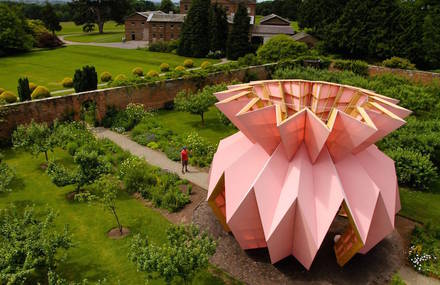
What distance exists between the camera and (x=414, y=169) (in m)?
16.2

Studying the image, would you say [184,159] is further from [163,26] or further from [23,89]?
[163,26]

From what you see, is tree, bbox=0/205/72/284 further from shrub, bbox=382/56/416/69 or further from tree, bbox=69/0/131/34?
tree, bbox=69/0/131/34

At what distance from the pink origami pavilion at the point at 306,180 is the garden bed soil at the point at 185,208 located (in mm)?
2356

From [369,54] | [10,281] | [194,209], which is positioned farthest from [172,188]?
[369,54]

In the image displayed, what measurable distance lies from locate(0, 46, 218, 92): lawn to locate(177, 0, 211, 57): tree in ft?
7.89

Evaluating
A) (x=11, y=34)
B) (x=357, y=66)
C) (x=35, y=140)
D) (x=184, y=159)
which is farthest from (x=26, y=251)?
(x=11, y=34)

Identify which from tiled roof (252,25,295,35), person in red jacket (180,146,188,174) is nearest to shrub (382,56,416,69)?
tiled roof (252,25,295,35)

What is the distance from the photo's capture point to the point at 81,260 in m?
11.4

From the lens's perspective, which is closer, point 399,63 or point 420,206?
point 420,206

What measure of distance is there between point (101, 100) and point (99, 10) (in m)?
64.1

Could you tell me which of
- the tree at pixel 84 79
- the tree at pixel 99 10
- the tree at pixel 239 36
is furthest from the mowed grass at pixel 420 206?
the tree at pixel 99 10

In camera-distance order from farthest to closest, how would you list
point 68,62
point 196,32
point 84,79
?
point 196,32 → point 68,62 → point 84,79

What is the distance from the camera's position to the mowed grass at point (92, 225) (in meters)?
10.8

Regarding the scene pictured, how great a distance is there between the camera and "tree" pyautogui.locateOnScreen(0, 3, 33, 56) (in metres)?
49.0
